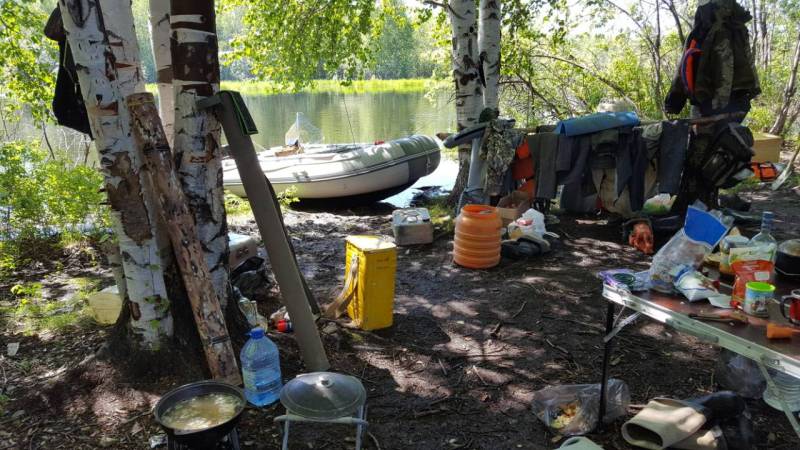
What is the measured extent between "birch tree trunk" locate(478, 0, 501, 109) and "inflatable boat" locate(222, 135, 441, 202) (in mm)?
3188

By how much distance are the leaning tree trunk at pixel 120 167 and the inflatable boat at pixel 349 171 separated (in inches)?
258

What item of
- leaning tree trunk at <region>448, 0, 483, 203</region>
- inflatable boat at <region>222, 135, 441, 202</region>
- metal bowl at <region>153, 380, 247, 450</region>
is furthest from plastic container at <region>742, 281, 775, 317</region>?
inflatable boat at <region>222, 135, 441, 202</region>

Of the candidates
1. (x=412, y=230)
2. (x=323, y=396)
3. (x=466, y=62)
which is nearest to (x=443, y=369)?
(x=323, y=396)

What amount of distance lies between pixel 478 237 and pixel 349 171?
4.90 metres

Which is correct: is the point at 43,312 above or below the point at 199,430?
below

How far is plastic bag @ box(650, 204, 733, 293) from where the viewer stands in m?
2.15

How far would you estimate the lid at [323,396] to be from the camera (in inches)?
76.6

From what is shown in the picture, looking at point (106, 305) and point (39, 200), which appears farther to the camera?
point (39, 200)

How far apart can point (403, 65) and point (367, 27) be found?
103 ft

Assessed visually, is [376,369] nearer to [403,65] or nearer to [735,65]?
[735,65]

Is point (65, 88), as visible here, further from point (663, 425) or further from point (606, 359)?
point (663, 425)

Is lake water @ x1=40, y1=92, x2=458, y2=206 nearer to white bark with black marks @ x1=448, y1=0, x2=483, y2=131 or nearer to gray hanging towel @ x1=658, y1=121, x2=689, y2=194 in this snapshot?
white bark with black marks @ x1=448, y1=0, x2=483, y2=131

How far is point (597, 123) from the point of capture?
5.08 m

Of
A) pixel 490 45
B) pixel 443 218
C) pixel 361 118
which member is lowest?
pixel 443 218
